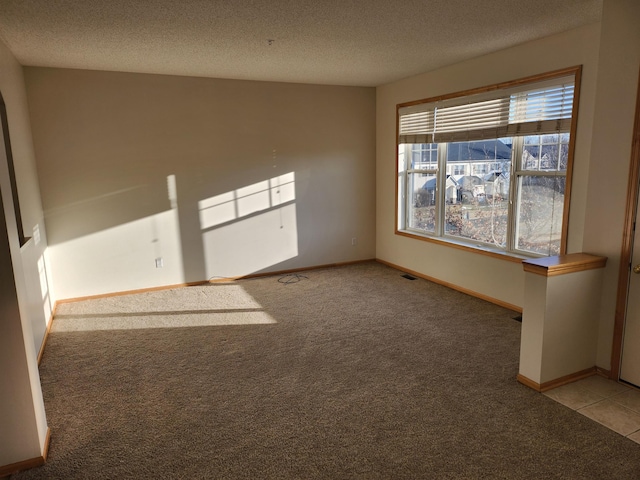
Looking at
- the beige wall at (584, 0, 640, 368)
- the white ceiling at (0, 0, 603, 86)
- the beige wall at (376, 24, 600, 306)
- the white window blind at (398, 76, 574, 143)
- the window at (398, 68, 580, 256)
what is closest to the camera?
the beige wall at (584, 0, 640, 368)

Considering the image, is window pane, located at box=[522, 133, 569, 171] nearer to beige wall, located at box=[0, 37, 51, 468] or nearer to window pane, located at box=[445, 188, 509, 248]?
window pane, located at box=[445, 188, 509, 248]

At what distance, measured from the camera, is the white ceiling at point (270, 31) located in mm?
2818

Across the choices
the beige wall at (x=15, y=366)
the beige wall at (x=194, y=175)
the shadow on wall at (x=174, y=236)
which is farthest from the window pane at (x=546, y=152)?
the beige wall at (x=15, y=366)

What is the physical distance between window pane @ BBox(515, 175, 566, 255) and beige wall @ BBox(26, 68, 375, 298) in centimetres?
242

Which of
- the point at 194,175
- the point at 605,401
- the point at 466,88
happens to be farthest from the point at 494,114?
the point at 194,175

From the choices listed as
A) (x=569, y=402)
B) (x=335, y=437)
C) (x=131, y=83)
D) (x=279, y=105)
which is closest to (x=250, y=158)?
(x=279, y=105)

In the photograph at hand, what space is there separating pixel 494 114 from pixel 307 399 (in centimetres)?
320

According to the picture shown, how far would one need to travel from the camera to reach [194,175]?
17.0 ft

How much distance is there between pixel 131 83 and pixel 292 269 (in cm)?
293

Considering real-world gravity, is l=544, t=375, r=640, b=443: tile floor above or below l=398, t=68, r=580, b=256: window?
below

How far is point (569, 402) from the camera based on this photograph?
8.67ft

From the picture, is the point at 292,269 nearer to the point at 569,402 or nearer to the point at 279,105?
the point at 279,105

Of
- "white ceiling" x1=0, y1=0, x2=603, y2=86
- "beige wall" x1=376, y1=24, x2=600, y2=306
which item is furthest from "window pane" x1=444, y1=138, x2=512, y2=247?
"white ceiling" x1=0, y1=0, x2=603, y2=86

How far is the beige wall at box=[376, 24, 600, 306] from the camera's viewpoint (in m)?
3.43
